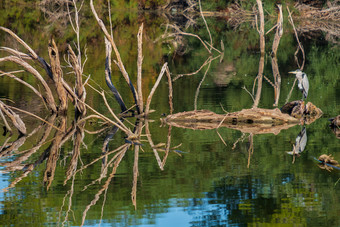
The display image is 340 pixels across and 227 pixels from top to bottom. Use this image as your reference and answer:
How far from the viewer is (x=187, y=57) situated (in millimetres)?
28875

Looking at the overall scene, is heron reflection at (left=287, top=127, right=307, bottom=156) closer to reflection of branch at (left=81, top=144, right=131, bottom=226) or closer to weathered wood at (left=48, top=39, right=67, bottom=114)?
reflection of branch at (left=81, top=144, right=131, bottom=226)

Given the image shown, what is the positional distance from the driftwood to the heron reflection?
0.58 metres

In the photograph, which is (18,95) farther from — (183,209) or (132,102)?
(183,209)

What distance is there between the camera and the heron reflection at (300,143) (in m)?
12.2

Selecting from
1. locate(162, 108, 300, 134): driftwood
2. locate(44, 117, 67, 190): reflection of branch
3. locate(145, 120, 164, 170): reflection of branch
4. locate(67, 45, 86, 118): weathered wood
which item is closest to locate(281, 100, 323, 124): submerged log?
locate(162, 108, 300, 134): driftwood

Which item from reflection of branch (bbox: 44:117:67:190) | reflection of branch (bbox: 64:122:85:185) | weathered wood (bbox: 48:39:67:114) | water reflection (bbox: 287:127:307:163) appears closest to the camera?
reflection of branch (bbox: 44:117:67:190)

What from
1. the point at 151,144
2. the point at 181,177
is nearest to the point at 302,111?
the point at 151,144

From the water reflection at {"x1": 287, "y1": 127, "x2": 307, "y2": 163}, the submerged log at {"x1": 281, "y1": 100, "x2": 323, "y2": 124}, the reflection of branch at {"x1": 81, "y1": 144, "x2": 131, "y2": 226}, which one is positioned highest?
the submerged log at {"x1": 281, "y1": 100, "x2": 323, "y2": 124}

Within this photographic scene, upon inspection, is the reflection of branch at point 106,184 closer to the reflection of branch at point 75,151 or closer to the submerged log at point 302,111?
the reflection of branch at point 75,151

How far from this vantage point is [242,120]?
1448 centimetres

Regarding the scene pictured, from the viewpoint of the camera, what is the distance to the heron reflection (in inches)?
482

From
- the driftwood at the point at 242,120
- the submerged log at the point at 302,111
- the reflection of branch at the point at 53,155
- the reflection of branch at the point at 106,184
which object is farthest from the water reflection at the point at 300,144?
the reflection of branch at the point at 53,155

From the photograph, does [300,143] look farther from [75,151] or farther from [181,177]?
[75,151]

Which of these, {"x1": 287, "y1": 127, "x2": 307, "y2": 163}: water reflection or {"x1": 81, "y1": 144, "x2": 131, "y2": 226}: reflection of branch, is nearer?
{"x1": 81, "y1": 144, "x2": 131, "y2": 226}: reflection of branch
